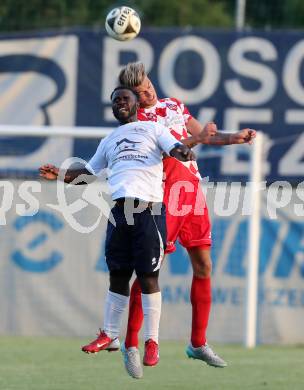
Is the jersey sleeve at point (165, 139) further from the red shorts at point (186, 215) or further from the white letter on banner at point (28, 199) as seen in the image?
the white letter on banner at point (28, 199)

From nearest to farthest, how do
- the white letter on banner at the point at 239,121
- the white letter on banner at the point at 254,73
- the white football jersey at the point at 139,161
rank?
the white football jersey at the point at 139,161, the white letter on banner at the point at 239,121, the white letter on banner at the point at 254,73

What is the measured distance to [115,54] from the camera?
16.2 meters

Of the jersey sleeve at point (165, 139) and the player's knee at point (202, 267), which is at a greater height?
the jersey sleeve at point (165, 139)

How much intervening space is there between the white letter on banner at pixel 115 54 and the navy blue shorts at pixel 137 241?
7.61 metres

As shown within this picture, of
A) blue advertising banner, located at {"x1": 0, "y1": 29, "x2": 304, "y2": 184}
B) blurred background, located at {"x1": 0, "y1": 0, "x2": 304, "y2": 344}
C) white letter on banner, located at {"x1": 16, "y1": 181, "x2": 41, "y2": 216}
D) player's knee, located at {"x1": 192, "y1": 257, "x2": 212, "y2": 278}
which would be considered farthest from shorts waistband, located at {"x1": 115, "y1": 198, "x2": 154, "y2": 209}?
blue advertising banner, located at {"x1": 0, "y1": 29, "x2": 304, "y2": 184}

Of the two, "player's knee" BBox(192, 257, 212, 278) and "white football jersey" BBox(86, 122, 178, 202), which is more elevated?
"white football jersey" BBox(86, 122, 178, 202)

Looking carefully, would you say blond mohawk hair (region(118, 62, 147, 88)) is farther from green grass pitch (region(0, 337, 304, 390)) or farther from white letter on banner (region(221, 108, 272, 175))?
white letter on banner (region(221, 108, 272, 175))

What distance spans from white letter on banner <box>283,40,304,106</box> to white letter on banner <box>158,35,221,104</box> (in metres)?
0.91

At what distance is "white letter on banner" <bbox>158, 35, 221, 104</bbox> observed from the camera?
634 inches

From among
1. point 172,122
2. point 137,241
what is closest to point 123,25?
point 172,122

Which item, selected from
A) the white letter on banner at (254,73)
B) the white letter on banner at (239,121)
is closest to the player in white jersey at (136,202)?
the white letter on banner at (239,121)

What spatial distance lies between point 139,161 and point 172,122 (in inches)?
25.7

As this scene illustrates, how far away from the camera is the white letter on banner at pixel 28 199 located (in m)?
13.2

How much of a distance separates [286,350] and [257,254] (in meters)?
1.16
